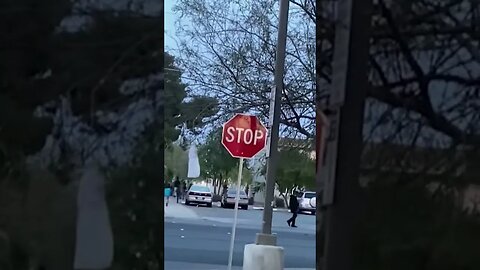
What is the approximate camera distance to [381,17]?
5.47 metres

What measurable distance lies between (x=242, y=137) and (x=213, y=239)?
7.66m

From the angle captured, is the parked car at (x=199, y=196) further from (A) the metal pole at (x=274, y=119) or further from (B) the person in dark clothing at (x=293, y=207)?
(A) the metal pole at (x=274, y=119)

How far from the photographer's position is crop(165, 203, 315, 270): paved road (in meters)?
13.3

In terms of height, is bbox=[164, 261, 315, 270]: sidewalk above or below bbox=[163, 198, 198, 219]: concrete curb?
above

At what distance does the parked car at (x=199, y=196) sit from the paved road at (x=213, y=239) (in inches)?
12.7

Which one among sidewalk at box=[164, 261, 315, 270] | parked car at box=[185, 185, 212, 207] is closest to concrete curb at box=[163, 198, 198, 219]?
parked car at box=[185, 185, 212, 207]

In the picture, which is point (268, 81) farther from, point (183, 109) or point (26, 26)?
point (26, 26)

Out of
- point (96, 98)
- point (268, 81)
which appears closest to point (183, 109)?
point (268, 81)

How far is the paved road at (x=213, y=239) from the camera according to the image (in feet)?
43.8

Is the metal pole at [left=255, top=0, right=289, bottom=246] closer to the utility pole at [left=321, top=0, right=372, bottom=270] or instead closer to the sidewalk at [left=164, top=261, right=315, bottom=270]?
the sidewalk at [left=164, top=261, right=315, bottom=270]

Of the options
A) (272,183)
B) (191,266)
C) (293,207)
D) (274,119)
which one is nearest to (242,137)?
(274,119)

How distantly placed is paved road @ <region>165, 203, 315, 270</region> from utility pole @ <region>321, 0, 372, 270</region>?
22.2 feet

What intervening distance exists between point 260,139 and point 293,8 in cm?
274

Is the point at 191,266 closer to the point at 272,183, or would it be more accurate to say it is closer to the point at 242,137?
the point at 272,183
